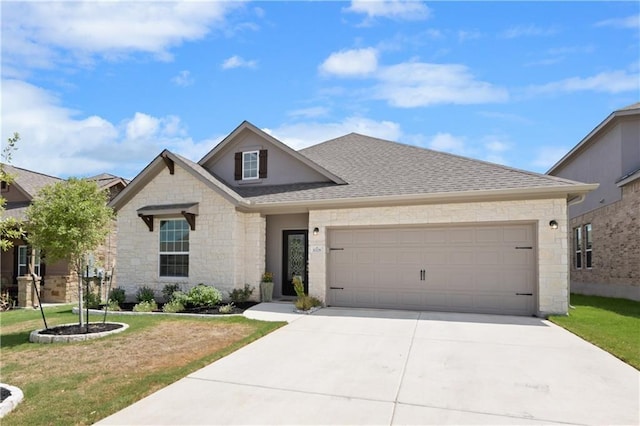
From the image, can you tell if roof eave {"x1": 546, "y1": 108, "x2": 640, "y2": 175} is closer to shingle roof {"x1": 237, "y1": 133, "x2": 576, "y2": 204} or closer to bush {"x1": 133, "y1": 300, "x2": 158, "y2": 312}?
shingle roof {"x1": 237, "y1": 133, "x2": 576, "y2": 204}

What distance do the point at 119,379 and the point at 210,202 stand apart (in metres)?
7.89

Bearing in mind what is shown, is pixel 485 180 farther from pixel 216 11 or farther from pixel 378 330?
pixel 216 11

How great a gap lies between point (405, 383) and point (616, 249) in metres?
15.5

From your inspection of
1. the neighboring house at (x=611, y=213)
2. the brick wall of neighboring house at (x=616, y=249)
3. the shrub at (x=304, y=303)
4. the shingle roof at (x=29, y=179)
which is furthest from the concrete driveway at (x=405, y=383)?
the shingle roof at (x=29, y=179)

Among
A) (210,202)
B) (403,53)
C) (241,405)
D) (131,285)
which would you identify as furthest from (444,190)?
(131,285)

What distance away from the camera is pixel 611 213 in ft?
54.6

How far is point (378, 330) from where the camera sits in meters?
8.49

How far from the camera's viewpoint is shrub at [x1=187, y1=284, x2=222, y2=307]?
1170 centimetres

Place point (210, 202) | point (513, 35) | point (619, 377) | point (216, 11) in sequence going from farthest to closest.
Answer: point (210, 202) < point (513, 35) < point (216, 11) < point (619, 377)

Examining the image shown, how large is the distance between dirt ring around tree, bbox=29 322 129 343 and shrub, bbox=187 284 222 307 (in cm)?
247

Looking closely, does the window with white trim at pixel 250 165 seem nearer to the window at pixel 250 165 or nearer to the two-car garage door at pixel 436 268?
the window at pixel 250 165

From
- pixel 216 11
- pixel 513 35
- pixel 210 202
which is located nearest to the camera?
pixel 216 11

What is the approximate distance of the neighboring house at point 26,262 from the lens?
647 inches

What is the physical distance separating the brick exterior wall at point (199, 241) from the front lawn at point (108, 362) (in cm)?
261
